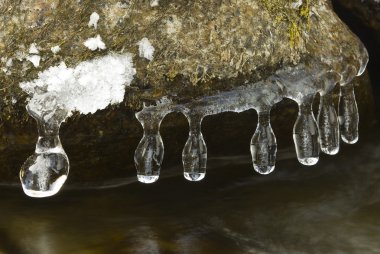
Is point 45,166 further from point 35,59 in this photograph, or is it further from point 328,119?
point 328,119

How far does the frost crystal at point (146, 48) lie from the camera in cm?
330

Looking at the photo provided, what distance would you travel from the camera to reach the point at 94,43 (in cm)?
327

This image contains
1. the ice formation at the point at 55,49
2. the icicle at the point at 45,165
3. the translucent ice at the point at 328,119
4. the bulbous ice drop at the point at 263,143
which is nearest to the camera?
the icicle at the point at 45,165

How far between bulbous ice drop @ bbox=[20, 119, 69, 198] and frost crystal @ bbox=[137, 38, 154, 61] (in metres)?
0.57

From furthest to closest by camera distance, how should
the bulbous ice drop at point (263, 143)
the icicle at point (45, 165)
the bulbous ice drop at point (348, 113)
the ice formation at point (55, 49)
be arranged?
the bulbous ice drop at point (348, 113)
the bulbous ice drop at point (263, 143)
the ice formation at point (55, 49)
the icicle at point (45, 165)

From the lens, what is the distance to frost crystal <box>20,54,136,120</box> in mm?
3152

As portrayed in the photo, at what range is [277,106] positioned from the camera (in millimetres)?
4113

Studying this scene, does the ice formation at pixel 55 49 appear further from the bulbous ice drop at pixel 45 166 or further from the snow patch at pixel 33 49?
the bulbous ice drop at pixel 45 166

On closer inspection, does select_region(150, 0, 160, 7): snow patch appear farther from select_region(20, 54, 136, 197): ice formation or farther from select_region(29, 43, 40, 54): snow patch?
select_region(29, 43, 40, 54): snow patch

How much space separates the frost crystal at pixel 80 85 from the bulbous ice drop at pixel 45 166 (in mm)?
91

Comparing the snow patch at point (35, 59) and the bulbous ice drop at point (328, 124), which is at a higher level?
the snow patch at point (35, 59)

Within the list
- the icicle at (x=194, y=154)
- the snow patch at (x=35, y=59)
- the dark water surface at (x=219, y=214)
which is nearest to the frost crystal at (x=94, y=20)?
the snow patch at (x=35, y=59)

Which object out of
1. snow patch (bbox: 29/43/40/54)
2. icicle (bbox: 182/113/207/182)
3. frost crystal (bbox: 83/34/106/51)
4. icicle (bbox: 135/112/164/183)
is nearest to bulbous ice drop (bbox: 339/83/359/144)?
icicle (bbox: 182/113/207/182)

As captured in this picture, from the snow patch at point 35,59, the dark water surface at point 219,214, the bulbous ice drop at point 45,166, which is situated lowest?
the dark water surface at point 219,214
